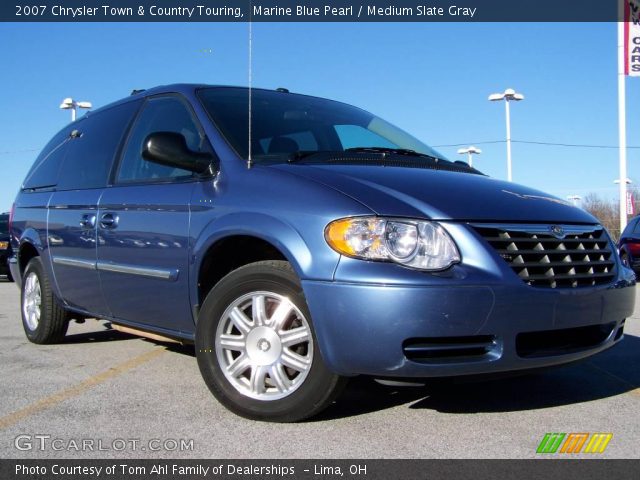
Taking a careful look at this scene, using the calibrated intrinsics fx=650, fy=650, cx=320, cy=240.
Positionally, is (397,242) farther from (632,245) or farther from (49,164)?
(632,245)

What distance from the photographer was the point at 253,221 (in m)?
3.12

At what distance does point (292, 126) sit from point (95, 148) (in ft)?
5.48

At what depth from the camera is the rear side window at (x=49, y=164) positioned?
17.6ft

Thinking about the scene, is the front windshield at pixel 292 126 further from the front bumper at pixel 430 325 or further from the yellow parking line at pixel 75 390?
the yellow parking line at pixel 75 390

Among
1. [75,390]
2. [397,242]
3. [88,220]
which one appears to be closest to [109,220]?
[88,220]

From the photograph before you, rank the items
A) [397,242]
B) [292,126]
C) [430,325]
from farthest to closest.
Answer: [292,126] → [397,242] → [430,325]

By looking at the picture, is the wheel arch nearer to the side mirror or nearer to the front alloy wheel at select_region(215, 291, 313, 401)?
the front alloy wheel at select_region(215, 291, 313, 401)

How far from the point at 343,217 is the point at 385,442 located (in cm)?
98

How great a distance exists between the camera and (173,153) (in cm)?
344

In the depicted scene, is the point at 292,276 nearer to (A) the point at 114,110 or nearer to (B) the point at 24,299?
(A) the point at 114,110

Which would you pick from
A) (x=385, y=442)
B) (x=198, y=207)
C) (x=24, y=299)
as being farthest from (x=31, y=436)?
(x=24, y=299)

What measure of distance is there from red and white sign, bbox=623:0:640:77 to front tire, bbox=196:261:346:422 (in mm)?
18618
